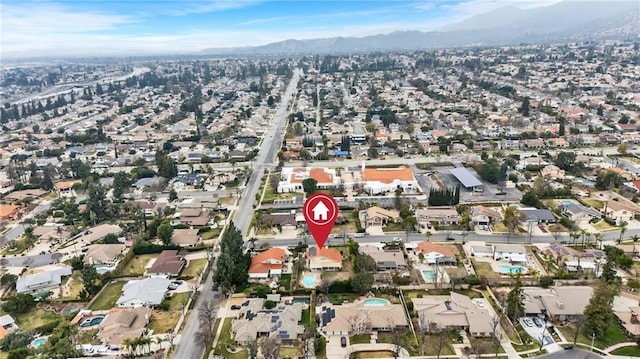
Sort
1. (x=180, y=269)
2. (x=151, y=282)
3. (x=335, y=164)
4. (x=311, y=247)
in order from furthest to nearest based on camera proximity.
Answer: (x=335, y=164) → (x=311, y=247) → (x=180, y=269) → (x=151, y=282)

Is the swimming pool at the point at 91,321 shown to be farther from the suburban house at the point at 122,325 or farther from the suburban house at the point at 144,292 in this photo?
the suburban house at the point at 144,292

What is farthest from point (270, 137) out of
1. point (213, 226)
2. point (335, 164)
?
point (213, 226)

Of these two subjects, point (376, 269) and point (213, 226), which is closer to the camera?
point (376, 269)

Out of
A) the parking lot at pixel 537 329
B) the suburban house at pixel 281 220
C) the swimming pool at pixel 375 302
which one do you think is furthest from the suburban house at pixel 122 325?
the parking lot at pixel 537 329

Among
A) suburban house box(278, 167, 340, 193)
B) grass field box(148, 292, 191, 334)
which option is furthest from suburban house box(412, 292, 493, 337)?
suburban house box(278, 167, 340, 193)

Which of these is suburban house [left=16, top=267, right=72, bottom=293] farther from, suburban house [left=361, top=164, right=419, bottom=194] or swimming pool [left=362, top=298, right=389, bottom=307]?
suburban house [left=361, top=164, right=419, bottom=194]

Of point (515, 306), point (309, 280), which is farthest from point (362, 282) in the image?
point (515, 306)

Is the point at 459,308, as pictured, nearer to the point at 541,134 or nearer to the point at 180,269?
the point at 180,269

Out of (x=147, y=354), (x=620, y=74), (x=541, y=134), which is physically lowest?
(x=147, y=354)

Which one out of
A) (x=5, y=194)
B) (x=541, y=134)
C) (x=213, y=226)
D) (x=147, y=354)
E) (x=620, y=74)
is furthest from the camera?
(x=620, y=74)
